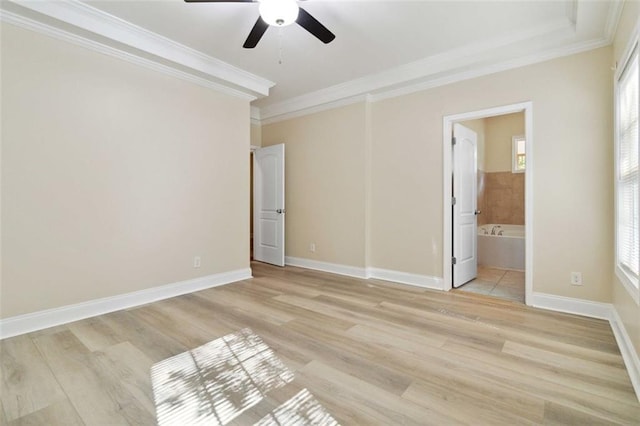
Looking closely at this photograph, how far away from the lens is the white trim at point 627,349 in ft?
5.67

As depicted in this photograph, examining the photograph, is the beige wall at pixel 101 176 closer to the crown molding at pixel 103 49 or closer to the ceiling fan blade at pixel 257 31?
the crown molding at pixel 103 49

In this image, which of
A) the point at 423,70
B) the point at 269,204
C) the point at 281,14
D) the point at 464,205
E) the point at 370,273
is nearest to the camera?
the point at 281,14

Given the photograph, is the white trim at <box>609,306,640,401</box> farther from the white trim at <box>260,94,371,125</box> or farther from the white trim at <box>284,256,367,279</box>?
the white trim at <box>260,94,371,125</box>

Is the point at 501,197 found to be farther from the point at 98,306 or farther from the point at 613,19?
the point at 98,306

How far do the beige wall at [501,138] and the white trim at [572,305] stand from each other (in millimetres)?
3843

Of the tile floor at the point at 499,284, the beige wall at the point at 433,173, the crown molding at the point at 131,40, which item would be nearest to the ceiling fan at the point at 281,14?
the crown molding at the point at 131,40

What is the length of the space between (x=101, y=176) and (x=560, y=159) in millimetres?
4455

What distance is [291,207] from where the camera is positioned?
523 cm

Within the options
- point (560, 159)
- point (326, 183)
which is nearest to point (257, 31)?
point (326, 183)

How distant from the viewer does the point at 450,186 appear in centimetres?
371

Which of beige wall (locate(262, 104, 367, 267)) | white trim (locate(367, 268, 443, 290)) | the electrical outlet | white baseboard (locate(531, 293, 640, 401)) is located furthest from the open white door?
the electrical outlet

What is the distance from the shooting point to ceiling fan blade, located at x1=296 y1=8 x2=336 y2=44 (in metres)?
2.26

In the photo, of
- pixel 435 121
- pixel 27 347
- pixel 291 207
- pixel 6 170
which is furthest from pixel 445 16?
pixel 27 347

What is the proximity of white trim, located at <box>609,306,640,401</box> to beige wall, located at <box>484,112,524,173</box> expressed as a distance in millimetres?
4161
